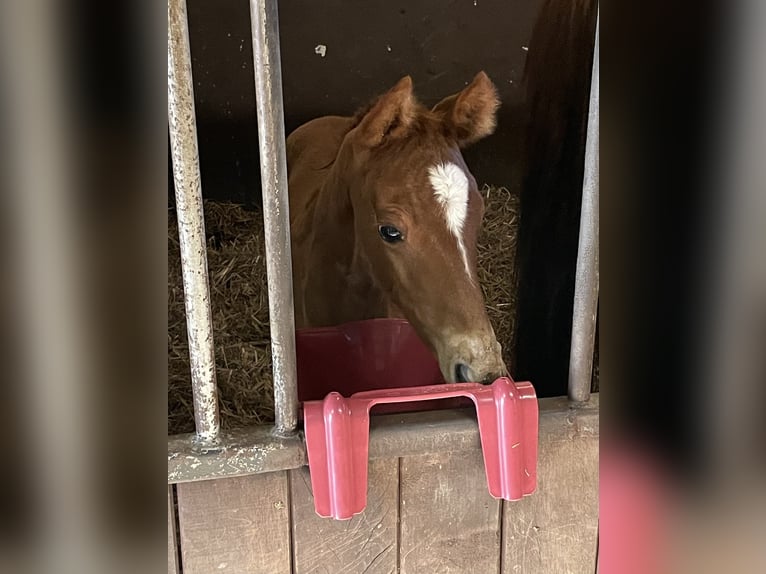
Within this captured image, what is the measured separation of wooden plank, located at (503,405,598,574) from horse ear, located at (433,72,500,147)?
0.57 meters

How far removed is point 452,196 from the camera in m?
1.16

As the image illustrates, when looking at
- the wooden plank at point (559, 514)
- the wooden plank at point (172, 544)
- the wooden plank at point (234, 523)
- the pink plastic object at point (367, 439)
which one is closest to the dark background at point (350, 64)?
the wooden plank at point (559, 514)

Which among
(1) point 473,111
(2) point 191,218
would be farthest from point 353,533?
(1) point 473,111

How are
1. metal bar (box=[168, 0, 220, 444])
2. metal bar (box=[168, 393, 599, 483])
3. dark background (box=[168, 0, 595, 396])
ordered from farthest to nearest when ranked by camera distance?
dark background (box=[168, 0, 595, 396]) → metal bar (box=[168, 393, 599, 483]) → metal bar (box=[168, 0, 220, 444])

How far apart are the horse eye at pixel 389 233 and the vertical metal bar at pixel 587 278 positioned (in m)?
0.34

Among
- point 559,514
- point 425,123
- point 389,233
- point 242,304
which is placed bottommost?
point 559,514

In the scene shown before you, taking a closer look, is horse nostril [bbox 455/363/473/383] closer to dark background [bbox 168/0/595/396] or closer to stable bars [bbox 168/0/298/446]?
stable bars [bbox 168/0/298/446]

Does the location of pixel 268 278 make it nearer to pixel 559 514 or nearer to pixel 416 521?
pixel 416 521

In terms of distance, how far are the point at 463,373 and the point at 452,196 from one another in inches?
11.7

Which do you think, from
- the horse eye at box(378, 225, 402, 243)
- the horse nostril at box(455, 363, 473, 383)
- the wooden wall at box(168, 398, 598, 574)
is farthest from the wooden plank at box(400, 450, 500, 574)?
the horse eye at box(378, 225, 402, 243)

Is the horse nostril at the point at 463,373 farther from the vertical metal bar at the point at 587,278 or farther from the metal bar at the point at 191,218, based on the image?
the metal bar at the point at 191,218

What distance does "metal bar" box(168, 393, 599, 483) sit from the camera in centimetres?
85
